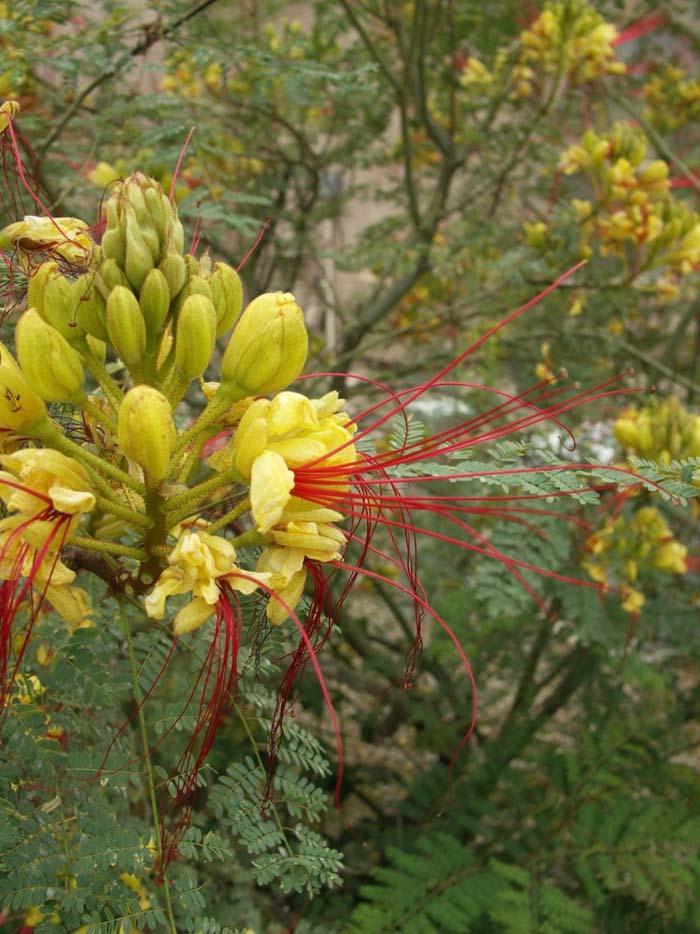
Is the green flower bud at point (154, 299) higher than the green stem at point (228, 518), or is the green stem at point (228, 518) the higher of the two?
the green flower bud at point (154, 299)

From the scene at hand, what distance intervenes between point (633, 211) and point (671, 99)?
1.85 m

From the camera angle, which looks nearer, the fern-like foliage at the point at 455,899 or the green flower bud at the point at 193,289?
the green flower bud at the point at 193,289

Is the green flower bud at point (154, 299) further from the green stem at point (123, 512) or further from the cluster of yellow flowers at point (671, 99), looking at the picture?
the cluster of yellow flowers at point (671, 99)

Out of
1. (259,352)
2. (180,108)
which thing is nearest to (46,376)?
(259,352)

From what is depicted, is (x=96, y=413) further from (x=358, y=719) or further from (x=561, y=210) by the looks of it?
(x=358, y=719)

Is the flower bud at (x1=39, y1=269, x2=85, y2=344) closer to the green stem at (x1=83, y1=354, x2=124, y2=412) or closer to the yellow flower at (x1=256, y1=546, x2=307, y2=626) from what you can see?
the green stem at (x1=83, y1=354, x2=124, y2=412)

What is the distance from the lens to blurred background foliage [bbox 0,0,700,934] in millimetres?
945

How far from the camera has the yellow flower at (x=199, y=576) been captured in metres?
0.76

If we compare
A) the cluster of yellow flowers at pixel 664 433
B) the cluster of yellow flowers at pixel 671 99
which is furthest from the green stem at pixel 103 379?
the cluster of yellow flowers at pixel 671 99

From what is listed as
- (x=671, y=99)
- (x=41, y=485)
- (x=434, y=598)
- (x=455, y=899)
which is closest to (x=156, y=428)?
(x=41, y=485)

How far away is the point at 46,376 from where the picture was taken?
2.56 feet

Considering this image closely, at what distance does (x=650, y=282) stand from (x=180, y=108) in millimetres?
1435

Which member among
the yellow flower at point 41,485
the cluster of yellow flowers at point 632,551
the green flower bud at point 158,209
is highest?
the green flower bud at point 158,209

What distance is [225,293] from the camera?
89cm
